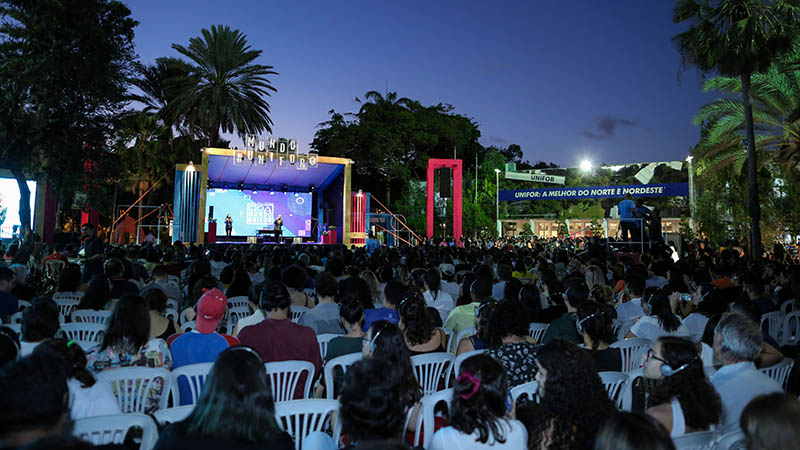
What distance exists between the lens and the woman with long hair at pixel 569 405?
2.29 metres

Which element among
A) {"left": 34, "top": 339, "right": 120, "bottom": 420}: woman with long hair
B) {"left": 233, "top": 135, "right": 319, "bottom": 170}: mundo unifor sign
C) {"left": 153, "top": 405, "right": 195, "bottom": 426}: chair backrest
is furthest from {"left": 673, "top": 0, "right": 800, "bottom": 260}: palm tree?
{"left": 34, "top": 339, "right": 120, "bottom": 420}: woman with long hair

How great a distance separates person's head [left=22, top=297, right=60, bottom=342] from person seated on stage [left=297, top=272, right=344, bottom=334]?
7.12 ft

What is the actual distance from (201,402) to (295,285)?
4.47 meters

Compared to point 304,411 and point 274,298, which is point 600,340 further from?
point 274,298

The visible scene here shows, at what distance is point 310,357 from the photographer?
400 centimetres

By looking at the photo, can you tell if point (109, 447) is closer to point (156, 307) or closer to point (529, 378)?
point (529, 378)

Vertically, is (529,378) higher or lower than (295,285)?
lower

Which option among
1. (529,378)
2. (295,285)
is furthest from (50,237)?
(529,378)

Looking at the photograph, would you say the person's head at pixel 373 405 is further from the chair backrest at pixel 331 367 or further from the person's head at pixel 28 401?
the chair backrest at pixel 331 367

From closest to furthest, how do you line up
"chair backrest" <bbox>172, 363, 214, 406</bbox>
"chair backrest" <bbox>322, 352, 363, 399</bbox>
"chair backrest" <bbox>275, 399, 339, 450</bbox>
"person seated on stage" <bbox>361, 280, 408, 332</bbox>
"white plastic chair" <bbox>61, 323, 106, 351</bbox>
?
"chair backrest" <bbox>275, 399, 339, 450</bbox>
"chair backrest" <bbox>172, 363, 214, 406</bbox>
"chair backrest" <bbox>322, 352, 363, 399</bbox>
"white plastic chair" <bbox>61, 323, 106, 351</bbox>
"person seated on stage" <bbox>361, 280, 408, 332</bbox>

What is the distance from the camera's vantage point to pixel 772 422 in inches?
65.6

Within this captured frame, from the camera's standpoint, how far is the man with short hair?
2816mm

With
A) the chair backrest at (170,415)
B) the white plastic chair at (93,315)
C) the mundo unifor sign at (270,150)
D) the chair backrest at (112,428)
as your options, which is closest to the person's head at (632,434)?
the chair backrest at (112,428)

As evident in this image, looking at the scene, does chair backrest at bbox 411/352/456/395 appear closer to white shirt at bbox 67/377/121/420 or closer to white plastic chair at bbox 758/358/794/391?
white shirt at bbox 67/377/121/420
